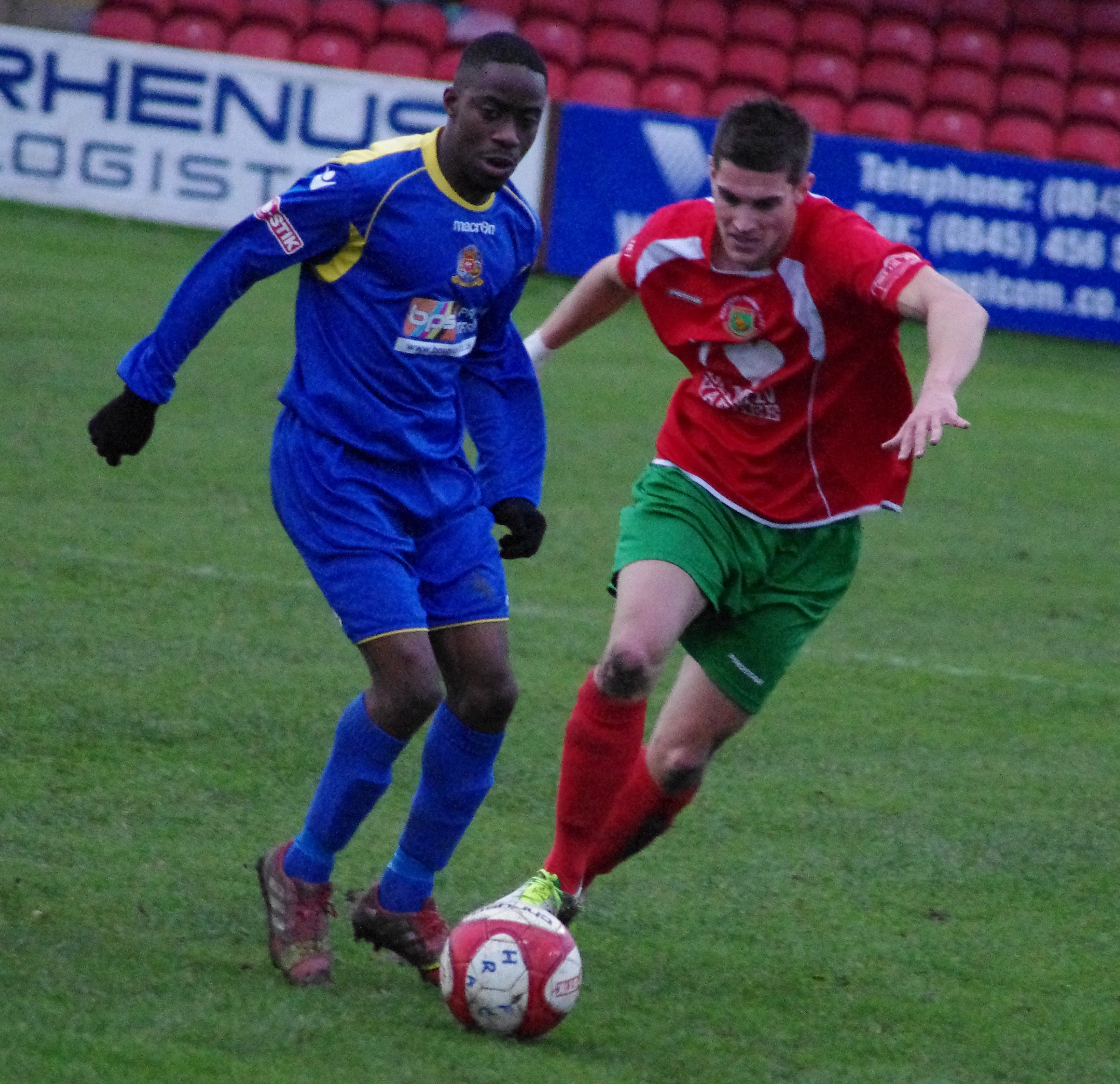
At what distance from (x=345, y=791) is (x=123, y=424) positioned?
2.94 feet

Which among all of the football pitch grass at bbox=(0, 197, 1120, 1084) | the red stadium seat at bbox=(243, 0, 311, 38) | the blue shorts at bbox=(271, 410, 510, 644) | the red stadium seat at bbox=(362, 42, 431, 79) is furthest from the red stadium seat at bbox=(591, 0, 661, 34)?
the blue shorts at bbox=(271, 410, 510, 644)

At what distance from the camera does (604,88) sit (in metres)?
16.5

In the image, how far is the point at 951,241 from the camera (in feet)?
47.7

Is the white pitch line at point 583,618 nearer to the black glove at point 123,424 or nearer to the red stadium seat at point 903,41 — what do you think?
the black glove at point 123,424

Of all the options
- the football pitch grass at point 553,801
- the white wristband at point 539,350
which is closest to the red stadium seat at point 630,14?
the football pitch grass at point 553,801

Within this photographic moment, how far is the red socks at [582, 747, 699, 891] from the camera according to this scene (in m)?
4.41

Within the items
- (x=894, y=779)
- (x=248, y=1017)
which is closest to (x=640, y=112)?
(x=894, y=779)

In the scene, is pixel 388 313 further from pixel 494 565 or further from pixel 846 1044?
pixel 846 1044

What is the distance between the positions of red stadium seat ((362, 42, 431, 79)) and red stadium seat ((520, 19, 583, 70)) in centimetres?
104

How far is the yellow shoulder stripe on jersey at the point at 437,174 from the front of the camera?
3912 mm

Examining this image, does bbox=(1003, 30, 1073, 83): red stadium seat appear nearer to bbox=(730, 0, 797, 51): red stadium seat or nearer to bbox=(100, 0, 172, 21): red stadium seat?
bbox=(730, 0, 797, 51): red stadium seat

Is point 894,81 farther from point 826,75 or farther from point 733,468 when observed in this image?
point 733,468

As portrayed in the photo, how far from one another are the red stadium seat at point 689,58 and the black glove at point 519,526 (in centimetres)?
1345

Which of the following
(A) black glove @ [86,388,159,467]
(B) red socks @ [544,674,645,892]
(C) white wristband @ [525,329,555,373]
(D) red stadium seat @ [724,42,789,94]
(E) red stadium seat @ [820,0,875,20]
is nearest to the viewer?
(A) black glove @ [86,388,159,467]
